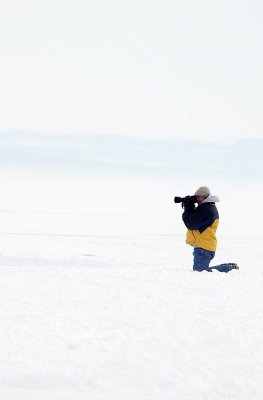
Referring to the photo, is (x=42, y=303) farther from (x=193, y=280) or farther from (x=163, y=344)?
(x=193, y=280)

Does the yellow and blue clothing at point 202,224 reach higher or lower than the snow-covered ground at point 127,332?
higher

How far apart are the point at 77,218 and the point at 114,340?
15.7 meters

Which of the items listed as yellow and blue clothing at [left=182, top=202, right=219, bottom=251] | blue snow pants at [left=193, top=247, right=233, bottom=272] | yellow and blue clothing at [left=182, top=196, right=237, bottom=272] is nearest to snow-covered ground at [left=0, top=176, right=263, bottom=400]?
blue snow pants at [left=193, top=247, right=233, bottom=272]

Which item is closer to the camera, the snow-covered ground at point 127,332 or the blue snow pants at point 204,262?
the snow-covered ground at point 127,332

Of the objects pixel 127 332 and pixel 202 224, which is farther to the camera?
pixel 202 224

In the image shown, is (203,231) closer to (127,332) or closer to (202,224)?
(202,224)

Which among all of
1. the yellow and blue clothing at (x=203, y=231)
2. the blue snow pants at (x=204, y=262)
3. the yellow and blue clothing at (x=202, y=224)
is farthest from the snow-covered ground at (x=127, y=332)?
the yellow and blue clothing at (x=202, y=224)

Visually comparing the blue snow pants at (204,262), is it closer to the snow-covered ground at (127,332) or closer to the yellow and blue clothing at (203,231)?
the yellow and blue clothing at (203,231)

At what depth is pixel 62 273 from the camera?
24.9 feet

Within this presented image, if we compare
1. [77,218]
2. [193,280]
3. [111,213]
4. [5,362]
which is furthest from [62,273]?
[111,213]

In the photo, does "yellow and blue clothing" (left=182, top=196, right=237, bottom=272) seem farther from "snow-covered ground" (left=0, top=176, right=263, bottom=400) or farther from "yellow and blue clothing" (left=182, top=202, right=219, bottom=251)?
"snow-covered ground" (left=0, top=176, right=263, bottom=400)

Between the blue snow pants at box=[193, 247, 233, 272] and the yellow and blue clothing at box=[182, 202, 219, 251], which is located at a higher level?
the yellow and blue clothing at box=[182, 202, 219, 251]

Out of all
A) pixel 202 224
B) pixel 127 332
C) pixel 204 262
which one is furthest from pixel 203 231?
pixel 127 332

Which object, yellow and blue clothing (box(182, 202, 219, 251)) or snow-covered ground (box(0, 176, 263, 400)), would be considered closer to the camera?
snow-covered ground (box(0, 176, 263, 400))
